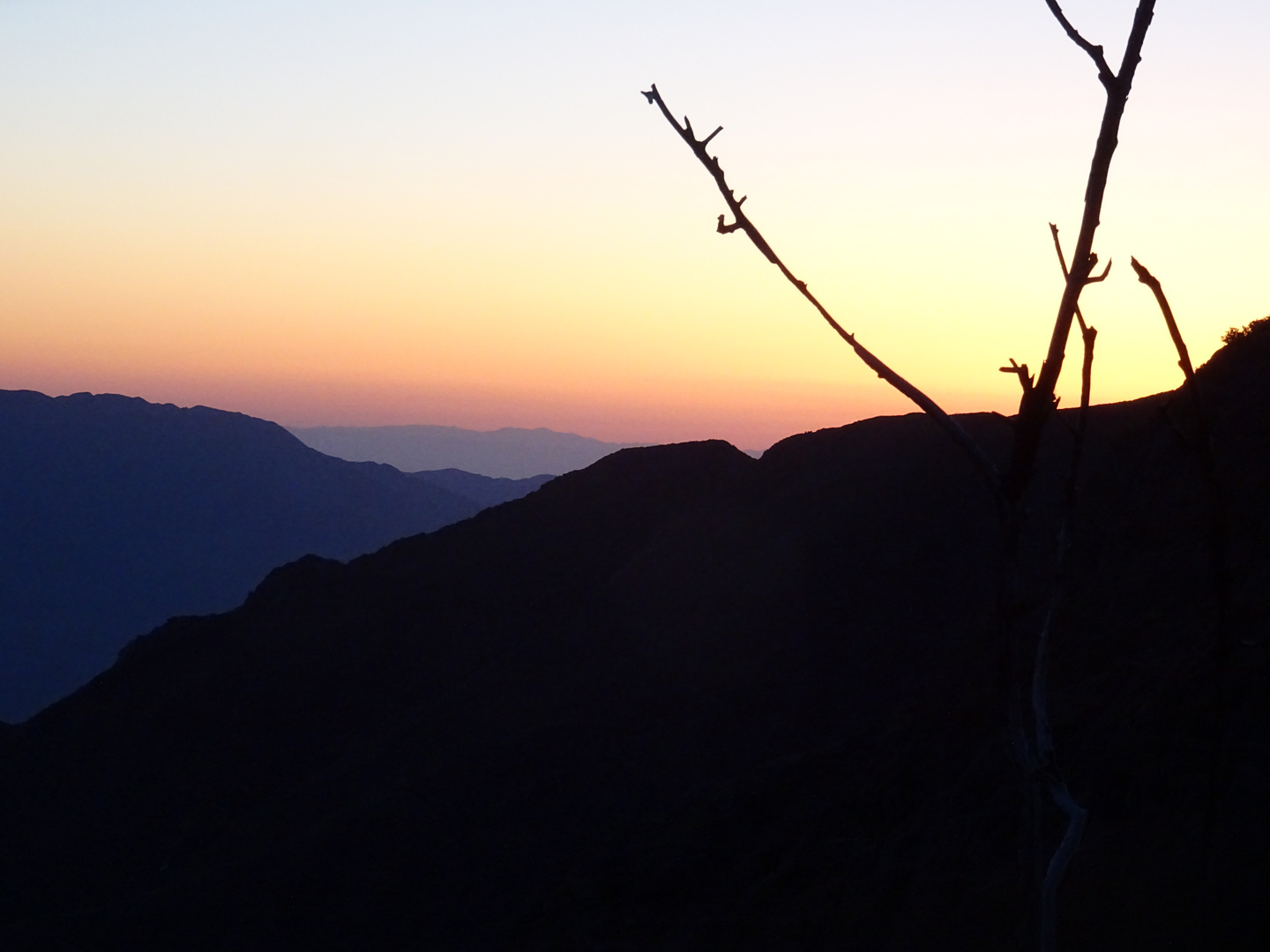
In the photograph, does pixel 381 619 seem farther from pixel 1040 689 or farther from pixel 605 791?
pixel 1040 689

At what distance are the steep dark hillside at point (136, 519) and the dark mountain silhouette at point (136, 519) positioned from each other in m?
0.21

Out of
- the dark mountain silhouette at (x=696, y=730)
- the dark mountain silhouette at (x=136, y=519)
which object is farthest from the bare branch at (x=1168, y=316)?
the dark mountain silhouette at (x=136, y=519)

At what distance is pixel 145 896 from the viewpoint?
30109 millimetres

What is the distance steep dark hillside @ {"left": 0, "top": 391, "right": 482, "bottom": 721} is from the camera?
148125mm

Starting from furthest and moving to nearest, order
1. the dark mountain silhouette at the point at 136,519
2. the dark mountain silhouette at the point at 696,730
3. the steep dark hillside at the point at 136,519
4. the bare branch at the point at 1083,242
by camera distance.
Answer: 1. the steep dark hillside at the point at 136,519
2. the dark mountain silhouette at the point at 136,519
3. the dark mountain silhouette at the point at 696,730
4. the bare branch at the point at 1083,242

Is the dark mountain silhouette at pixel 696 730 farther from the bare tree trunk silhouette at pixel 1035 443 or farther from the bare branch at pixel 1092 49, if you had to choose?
the bare branch at pixel 1092 49

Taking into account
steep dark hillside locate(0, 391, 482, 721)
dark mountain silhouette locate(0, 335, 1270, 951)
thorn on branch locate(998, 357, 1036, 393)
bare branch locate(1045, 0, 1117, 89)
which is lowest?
dark mountain silhouette locate(0, 335, 1270, 951)

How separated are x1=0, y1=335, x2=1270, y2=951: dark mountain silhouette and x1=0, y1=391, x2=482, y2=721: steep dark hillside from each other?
4159 inches

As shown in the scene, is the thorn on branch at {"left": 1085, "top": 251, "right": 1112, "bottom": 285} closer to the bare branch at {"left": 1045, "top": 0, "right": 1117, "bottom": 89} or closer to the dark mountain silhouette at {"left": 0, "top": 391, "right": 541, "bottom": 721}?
the bare branch at {"left": 1045, "top": 0, "right": 1117, "bottom": 89}

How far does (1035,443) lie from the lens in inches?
138

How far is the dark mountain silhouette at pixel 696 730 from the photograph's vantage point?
12227 mm

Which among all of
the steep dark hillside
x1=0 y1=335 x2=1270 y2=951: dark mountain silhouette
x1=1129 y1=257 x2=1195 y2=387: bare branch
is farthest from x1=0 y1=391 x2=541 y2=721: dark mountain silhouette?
x1=1129 y1=257 x2=1195 y2=387: bare branch

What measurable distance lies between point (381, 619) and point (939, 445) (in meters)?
22.7

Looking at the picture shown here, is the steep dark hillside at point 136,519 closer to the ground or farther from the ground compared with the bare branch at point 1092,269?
farther from the ground
